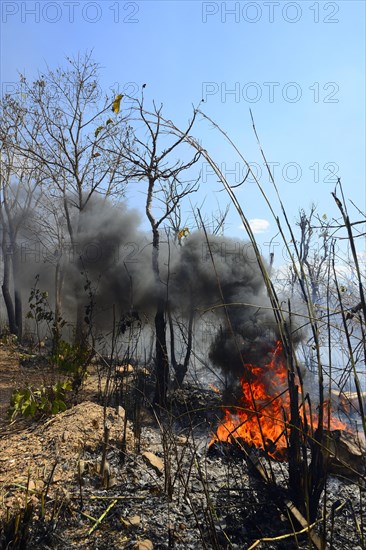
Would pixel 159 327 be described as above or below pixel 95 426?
above

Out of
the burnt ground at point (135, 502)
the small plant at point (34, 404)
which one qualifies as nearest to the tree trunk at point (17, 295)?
the small plant at point (34, 404)

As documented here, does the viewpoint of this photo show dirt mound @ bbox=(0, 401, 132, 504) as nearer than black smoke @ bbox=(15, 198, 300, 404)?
Yes

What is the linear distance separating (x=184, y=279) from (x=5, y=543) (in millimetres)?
9654

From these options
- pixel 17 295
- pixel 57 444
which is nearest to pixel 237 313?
pixel 57 444

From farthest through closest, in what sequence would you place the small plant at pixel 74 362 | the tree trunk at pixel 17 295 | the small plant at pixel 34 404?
the tree trunk at pixel 17 295, the small plant at pixel 74 362, the small plant at pixel 34 404

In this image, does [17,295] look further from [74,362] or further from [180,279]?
[74,362]

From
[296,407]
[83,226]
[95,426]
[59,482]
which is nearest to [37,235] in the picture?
[83,226]

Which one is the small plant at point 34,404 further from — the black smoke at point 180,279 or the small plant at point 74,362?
the black smoke at point 180,279

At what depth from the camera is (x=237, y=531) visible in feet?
11.5

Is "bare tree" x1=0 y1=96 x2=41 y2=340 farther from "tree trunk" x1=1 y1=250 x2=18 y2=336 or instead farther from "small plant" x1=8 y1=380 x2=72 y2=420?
"small plant" x1=8 y1=380 x2=72 y2=420

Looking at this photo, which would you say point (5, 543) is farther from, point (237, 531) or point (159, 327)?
point (159, 327)

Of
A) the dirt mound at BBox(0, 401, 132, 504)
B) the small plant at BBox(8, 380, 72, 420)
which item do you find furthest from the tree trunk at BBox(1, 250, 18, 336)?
the dirt mound at BBox(0, 401, 132, 504)

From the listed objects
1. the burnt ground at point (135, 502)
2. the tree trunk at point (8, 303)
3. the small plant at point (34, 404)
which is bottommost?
the burnt ground at point (135, 502)

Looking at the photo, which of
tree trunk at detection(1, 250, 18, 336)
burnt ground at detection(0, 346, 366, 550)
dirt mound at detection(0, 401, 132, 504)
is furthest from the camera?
tree trunk at detection(1, 250, 18, 336)
